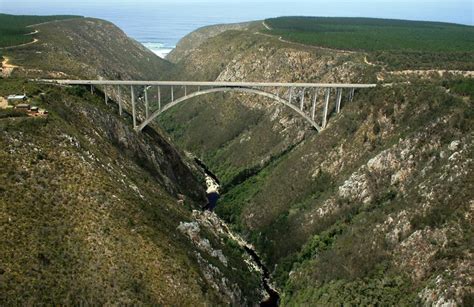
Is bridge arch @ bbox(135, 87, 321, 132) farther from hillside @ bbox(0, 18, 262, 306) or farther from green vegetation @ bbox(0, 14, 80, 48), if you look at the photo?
green vegetation @ bbox(0, 14, 80, 48)

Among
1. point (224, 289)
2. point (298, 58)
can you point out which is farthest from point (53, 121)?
point (298, 58)

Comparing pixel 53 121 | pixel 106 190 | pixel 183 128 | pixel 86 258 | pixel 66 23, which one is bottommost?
pixel 183 128

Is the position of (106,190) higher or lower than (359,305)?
higher

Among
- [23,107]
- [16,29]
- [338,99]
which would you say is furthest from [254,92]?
[16,29]

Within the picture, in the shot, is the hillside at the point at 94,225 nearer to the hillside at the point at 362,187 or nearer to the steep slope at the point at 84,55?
the hillside at the point at 362,187

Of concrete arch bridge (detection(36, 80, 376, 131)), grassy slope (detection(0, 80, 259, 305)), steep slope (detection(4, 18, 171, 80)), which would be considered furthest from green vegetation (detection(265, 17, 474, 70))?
grassy slope (detection(0, 80, 259, 305))

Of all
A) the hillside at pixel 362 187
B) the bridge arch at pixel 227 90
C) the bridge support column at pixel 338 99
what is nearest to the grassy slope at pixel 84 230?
the hillside at pixel 362 187

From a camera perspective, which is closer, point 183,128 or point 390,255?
point 390,255

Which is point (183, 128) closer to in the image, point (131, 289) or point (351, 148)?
point (351, 148)
